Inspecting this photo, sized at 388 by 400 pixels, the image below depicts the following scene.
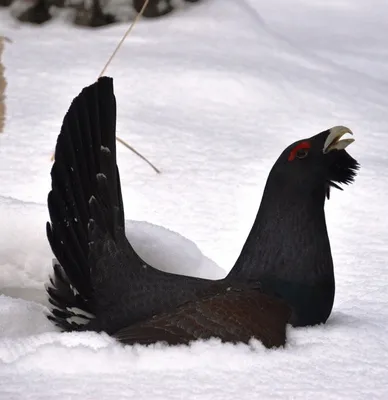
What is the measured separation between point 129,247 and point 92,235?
105 millimetres

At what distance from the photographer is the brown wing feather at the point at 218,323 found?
6.13 ft

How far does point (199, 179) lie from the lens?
3439mm

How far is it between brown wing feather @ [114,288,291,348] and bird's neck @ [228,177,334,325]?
132 millimetres

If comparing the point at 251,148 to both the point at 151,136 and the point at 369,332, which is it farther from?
the point at 369,332

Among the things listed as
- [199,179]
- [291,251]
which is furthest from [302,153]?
[199,179]

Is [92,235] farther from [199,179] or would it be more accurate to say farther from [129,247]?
[199,179]

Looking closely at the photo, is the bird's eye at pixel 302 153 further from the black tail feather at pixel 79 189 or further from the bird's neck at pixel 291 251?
the black tail feather at pixel 79 189

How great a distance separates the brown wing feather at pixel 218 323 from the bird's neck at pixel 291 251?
132 mm

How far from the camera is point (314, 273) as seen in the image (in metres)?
2.18

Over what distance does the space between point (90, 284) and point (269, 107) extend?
2174 mm

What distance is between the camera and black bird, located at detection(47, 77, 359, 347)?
7.02ft

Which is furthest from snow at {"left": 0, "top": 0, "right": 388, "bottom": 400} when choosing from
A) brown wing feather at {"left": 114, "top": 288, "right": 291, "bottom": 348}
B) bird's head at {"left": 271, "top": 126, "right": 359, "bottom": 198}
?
bird's head at {"left": 271, "top": 126, "right": 359, "bottom": 198}

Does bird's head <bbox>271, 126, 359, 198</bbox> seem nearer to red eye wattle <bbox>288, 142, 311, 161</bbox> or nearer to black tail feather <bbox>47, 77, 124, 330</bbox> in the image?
red eye wattle <bbox>288, 142, 311, 161</bbox>

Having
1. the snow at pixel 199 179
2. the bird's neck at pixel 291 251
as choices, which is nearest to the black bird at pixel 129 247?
the bird's neck at pixel 291 251
